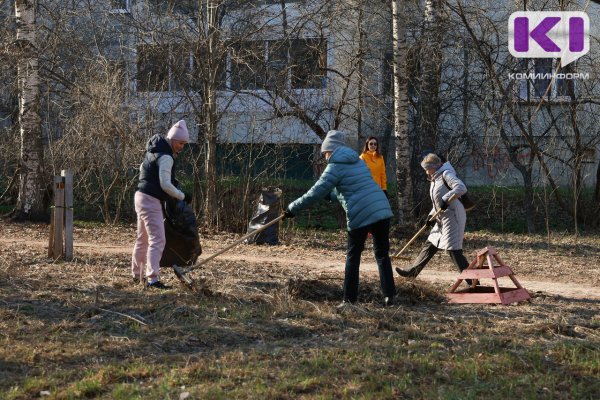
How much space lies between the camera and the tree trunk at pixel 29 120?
15.9 meters

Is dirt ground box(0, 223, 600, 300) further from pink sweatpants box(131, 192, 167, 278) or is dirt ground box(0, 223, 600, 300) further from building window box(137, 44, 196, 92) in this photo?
building window box(137, 44, 196, 92)

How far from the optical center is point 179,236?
957 cm

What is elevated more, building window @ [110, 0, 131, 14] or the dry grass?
building window @ [110, 0, 131, 14]

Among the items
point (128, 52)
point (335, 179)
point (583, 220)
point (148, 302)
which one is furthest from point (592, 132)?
point (148, 302)

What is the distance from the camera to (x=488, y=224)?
18531 mm

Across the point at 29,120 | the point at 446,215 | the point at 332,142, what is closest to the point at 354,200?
the point at 332,142

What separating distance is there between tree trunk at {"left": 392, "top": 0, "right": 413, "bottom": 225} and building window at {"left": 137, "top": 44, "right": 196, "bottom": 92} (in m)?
3.46

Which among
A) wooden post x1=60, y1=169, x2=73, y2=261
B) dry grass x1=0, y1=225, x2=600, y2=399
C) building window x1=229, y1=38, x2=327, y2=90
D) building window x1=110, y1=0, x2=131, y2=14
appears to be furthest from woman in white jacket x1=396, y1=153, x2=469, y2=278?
building window x1=110, y1=0, x2=131, y2=14

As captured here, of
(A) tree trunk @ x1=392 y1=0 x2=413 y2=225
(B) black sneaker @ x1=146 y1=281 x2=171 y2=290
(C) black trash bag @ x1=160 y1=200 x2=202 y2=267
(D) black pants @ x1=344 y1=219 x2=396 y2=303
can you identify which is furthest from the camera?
(A) tree trunk @ x1=392 y1=0 x2=413 y2=225

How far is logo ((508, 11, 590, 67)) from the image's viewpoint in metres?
16.6

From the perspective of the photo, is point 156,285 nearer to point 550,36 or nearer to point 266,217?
point 266,217

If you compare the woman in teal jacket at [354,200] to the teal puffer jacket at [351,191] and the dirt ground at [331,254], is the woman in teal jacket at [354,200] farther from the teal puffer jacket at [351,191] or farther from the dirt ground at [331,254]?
the dirt ground at [331,254]

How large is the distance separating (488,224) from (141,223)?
1076cm

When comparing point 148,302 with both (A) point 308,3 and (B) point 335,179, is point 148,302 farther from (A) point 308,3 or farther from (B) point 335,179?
(A) point 308,3
